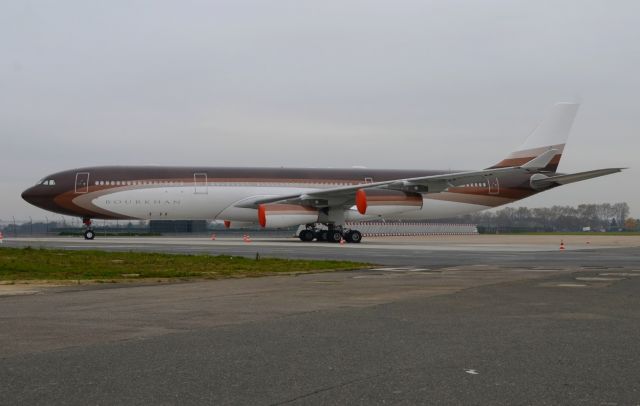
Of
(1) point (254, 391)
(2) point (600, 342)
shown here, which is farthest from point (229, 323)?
(2) point (600, 342)

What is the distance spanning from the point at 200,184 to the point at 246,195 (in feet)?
8.16

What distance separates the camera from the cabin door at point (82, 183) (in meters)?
37.9

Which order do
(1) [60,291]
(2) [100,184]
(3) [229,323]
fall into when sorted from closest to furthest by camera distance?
(3) [229,323]
(1) [60,291]
(2) [100,184]

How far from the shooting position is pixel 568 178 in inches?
1533

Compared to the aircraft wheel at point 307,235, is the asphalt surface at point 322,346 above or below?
below

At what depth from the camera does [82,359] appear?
5.88 metres

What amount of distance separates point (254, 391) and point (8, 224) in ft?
231

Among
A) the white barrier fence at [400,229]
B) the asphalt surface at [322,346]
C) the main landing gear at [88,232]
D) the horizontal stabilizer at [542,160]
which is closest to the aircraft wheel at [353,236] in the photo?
the horizontal stabilizer at [542,160]

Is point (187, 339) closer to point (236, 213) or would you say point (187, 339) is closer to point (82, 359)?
point (82, 359)

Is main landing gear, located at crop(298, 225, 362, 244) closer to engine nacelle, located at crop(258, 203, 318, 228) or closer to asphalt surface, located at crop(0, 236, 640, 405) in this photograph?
engine nacelle, located at crop(258, 203, 318, 228)

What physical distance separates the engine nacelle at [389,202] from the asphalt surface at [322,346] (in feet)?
80.7

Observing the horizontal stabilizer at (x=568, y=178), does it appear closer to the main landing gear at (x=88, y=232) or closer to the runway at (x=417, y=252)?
the runway at (x=417, y=252)

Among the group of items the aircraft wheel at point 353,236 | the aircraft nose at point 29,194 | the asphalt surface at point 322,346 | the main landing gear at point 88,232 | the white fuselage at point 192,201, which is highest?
the aircraft nose at point 29,194

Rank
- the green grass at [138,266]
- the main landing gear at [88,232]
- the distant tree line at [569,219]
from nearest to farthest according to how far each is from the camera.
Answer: the green grass at [138,266]
the main landing gear at [88,232]
the distant tree line at [569,219]
